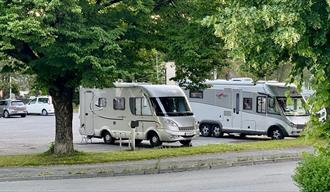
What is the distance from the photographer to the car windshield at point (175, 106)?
82.5 ft

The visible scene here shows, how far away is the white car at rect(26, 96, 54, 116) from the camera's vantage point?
57812mm

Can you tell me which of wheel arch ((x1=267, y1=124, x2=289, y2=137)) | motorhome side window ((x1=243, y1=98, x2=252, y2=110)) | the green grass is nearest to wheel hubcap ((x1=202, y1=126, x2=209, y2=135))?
motorhome side window ((x1=243, y1=98, x2=252, y2=110))

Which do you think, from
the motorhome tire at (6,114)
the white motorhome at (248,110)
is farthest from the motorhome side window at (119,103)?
the motorhome tire at (6,114)

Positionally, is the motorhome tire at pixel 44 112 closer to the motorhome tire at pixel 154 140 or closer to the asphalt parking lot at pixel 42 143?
the asphalt parking lot at pixel 42 143

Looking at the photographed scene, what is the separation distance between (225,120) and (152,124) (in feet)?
21.3

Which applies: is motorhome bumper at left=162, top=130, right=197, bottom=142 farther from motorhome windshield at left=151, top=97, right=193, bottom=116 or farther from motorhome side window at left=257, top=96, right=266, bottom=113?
motorhome side window at left=257, top=96, right=266, bottom=113

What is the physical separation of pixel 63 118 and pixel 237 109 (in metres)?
13.0

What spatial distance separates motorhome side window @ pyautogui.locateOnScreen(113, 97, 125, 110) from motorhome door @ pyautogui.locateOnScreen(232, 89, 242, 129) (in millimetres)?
6456

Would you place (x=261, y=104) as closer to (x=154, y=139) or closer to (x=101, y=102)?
(x=154, y=139)

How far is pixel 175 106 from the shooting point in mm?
25438

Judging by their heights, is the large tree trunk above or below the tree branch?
below

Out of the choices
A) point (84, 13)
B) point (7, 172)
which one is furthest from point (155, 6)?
point (7, 172)

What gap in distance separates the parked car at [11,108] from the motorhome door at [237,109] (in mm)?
29910

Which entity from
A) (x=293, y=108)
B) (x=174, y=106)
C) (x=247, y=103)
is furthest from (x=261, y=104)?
(x=174, y=106)
